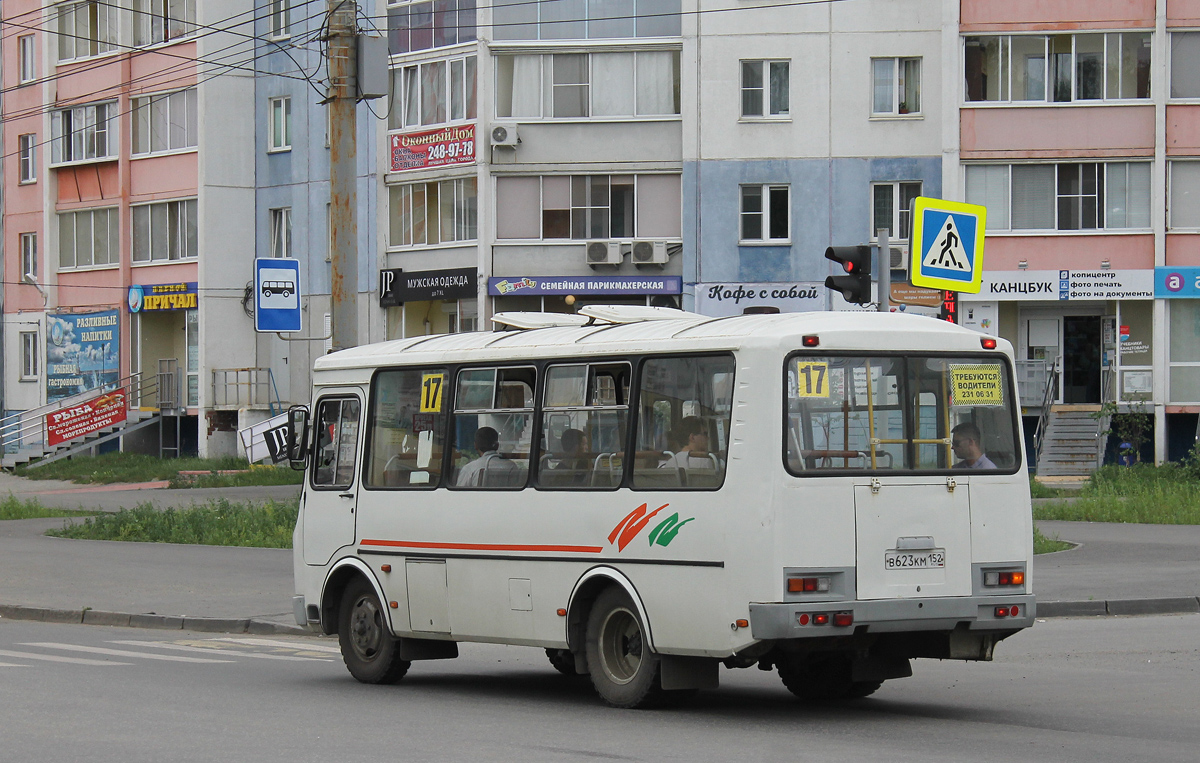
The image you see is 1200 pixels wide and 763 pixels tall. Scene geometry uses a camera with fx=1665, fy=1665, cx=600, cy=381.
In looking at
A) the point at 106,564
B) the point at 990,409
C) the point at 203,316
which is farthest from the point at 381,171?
the point at 990,409

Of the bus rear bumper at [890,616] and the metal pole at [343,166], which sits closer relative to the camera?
the bus rear bumper at [890,616]

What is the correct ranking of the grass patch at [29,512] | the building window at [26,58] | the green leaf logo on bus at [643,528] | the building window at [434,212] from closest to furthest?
the green leaf logo on bus at [643,528] → the grass patch at [29,512] → the building window at [434,212] → the building window at [26,58]

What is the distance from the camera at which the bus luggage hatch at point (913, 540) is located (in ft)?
32.1

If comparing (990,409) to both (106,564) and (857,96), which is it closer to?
(106,564)

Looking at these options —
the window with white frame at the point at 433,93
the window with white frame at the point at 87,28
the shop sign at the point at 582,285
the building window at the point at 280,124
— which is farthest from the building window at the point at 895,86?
the window with white frame at the point at 87,28

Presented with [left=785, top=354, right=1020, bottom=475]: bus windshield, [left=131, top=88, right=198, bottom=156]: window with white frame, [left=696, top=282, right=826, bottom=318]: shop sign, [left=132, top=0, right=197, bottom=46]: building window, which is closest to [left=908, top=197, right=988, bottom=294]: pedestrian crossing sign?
[left=785, top=354, right=1020, bottom=475]: bus windshield

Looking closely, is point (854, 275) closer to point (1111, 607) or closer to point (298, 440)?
point (1111, 607)

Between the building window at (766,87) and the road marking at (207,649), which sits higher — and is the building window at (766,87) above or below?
above

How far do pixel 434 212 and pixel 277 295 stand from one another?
25867mm

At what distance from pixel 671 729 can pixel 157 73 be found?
152ft

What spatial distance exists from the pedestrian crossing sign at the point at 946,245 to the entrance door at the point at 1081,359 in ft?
91.5

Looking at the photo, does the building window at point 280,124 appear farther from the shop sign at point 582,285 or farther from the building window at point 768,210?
the building window at point 768,210

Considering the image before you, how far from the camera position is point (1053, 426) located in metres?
40.5

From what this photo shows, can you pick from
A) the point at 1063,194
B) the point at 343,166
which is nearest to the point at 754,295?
the point at 1063,194
